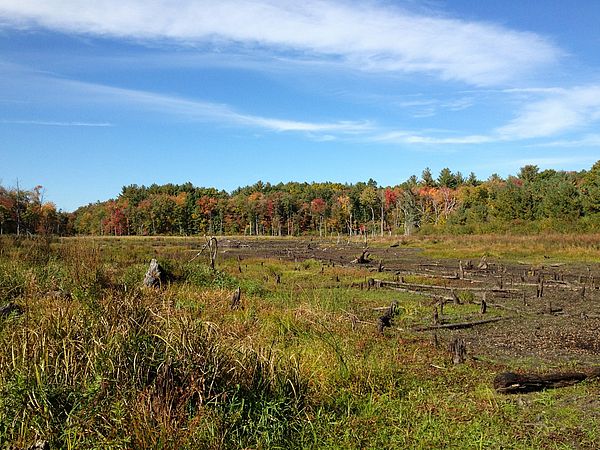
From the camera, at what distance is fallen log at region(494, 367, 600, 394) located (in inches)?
269

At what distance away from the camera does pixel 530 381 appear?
6910mm

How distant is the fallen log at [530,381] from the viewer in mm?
6828

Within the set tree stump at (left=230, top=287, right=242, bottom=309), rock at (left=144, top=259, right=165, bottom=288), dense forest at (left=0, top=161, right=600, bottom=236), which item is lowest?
tree stump at (left=230, top=287, right=242, bottom=309)

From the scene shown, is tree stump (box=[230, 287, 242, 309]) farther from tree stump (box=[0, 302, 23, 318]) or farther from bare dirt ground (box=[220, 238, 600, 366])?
tree stump (box=[0, 302, 23, 318])

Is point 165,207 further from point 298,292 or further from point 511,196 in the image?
point 298,292

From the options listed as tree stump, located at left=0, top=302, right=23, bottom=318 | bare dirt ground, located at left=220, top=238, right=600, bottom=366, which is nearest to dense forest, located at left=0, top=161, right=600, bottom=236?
bare dirt ground, located at left=220, top=238, right=600, bottom=366

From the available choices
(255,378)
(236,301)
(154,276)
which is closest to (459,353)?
(255,378)

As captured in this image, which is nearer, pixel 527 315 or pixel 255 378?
pixel 255 378

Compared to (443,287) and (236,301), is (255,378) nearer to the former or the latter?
(236,301)

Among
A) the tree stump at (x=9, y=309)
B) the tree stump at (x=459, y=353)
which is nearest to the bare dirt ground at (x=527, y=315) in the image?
the tree stump at (x=459, y=353)

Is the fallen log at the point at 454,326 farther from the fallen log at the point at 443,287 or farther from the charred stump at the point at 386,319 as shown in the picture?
the fallen log at the point at 443,287

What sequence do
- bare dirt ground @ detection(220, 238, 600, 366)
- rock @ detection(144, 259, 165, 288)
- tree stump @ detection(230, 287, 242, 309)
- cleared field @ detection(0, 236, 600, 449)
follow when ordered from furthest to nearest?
rock @ detection(144, 259, 165, 288) < tree stump @ detection(230, 287, 242, 309) < bare dirt ground @ detection(220, 238, 600, 366) < cleared field @ detection(0, 236, 600, 449)

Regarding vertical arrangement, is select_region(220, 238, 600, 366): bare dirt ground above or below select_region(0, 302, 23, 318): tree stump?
below

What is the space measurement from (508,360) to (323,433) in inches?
196
